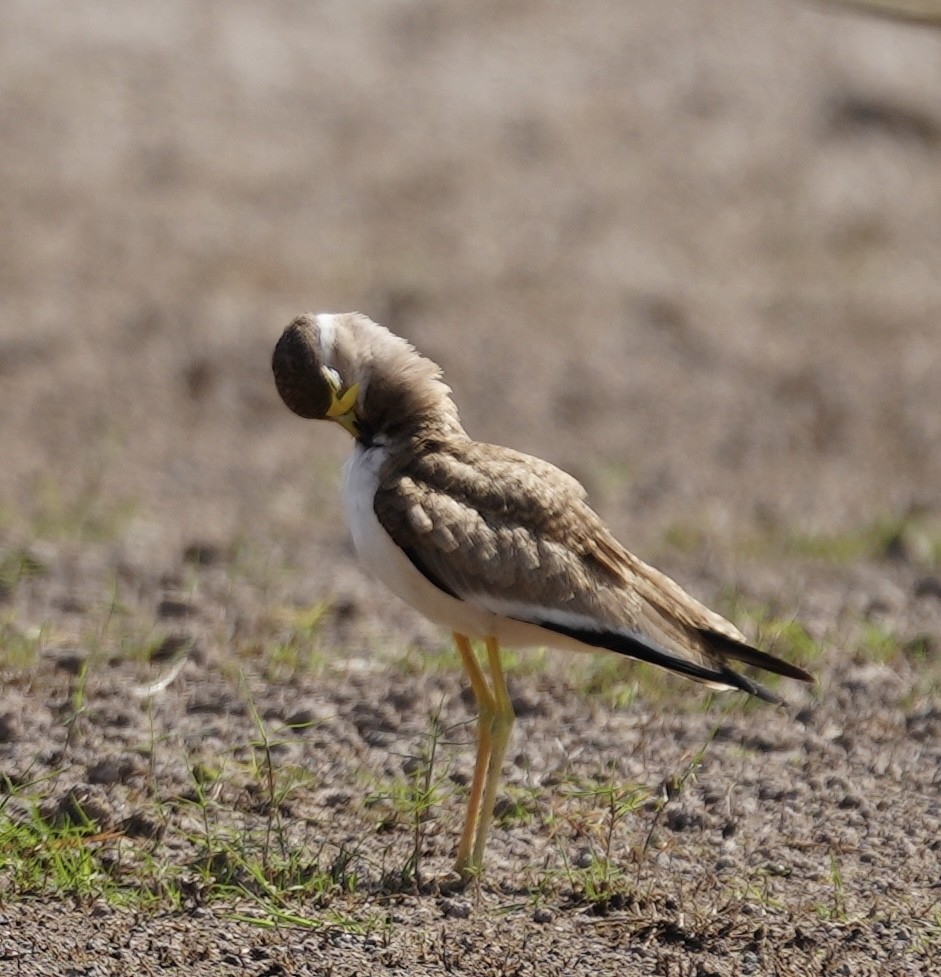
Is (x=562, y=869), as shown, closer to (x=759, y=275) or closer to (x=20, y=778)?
(x=20, y=778)

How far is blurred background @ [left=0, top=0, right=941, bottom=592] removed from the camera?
30.1ft

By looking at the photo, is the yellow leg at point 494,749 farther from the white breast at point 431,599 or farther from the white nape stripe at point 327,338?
the white nape stripe at point 327,338

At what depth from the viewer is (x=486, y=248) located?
11266 mm

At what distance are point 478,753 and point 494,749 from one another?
0.10 meters

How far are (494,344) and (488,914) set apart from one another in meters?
6.57

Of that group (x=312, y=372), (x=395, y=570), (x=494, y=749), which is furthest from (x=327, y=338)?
(x=494, y=749)

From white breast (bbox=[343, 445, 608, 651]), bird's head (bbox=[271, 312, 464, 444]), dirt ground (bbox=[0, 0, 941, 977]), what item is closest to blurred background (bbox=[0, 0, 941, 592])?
dirt ground (bbox=[0, 0, 941, 977])

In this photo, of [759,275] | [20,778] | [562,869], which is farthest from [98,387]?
[562,869]

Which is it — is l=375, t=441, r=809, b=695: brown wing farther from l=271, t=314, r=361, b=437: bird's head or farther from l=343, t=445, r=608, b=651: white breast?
l=271, t=314, r=361, b=437: bird's head

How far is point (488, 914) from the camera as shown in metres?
4.07

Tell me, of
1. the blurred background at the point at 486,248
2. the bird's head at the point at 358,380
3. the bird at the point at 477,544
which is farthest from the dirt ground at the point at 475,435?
the bird's head at the point at 358,380

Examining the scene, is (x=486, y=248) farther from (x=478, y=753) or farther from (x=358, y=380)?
(x=478, y=753)

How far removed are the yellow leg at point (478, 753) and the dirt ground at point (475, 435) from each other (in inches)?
4.3

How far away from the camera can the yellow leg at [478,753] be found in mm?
4242
